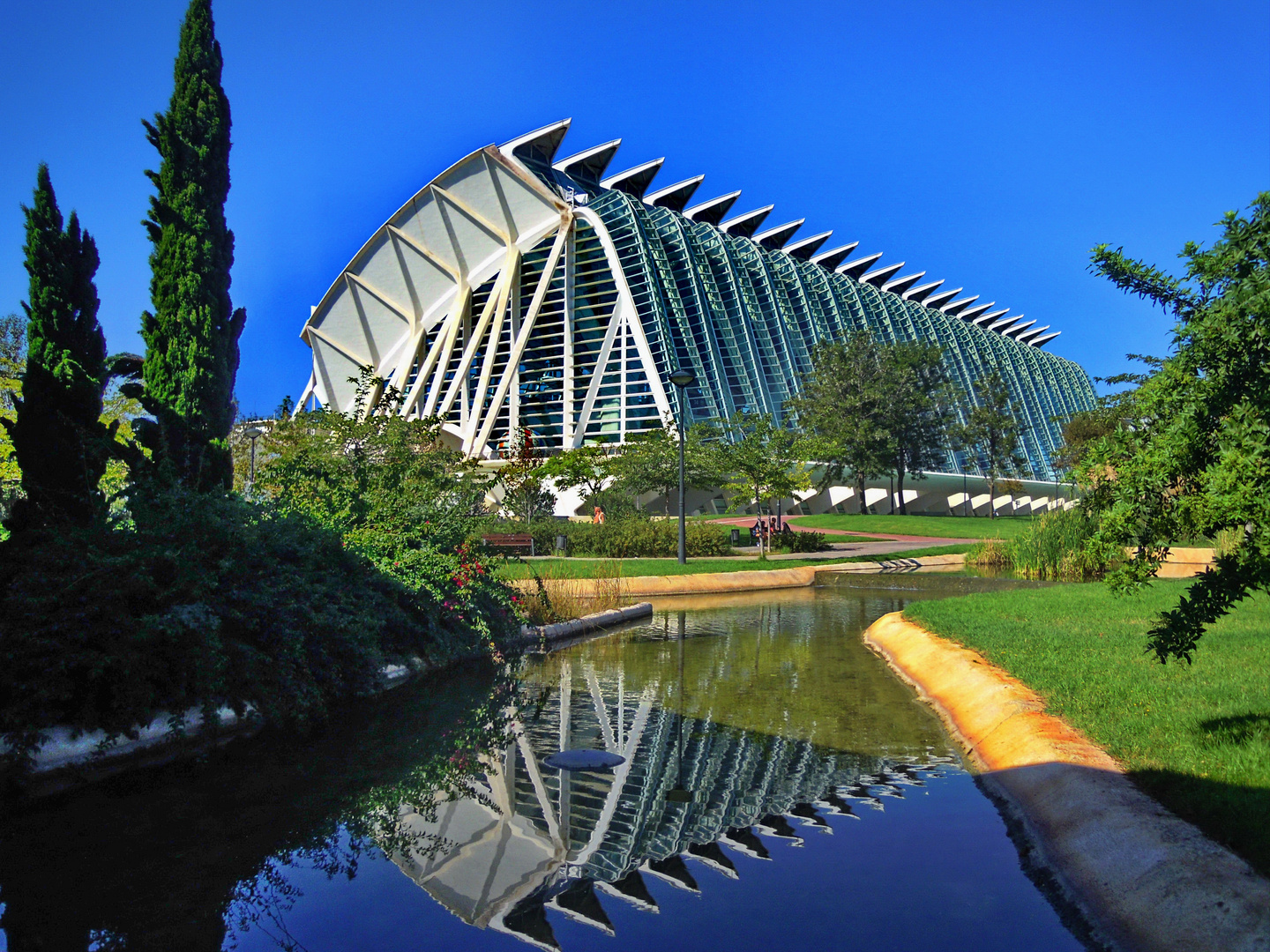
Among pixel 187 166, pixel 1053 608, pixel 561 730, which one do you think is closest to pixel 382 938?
pixel 561 730

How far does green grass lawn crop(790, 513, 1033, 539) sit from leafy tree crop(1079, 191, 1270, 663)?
1338 inches

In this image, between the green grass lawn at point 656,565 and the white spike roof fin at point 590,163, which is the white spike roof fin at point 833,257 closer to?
the white spike roof fin at point 590,163

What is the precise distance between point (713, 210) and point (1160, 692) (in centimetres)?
6175

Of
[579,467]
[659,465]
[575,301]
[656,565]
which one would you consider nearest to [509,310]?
[575,301]

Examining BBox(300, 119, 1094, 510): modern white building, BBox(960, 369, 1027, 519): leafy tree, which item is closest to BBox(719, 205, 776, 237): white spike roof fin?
BBox(300, 119, 1094, 510): modern white building

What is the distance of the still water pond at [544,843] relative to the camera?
410 cm

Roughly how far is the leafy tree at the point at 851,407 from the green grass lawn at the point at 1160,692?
35.4 metres

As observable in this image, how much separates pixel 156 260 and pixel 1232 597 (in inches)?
542

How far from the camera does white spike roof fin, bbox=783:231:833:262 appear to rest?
229 feet

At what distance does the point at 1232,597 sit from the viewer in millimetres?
5055

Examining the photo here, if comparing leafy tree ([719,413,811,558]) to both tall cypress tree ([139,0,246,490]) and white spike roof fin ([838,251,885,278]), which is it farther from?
white spike roof fin ([838,251,885,278])

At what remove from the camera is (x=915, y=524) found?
1672 inches

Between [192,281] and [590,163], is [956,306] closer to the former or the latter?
[590,163]

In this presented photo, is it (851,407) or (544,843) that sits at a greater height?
(851,407)
